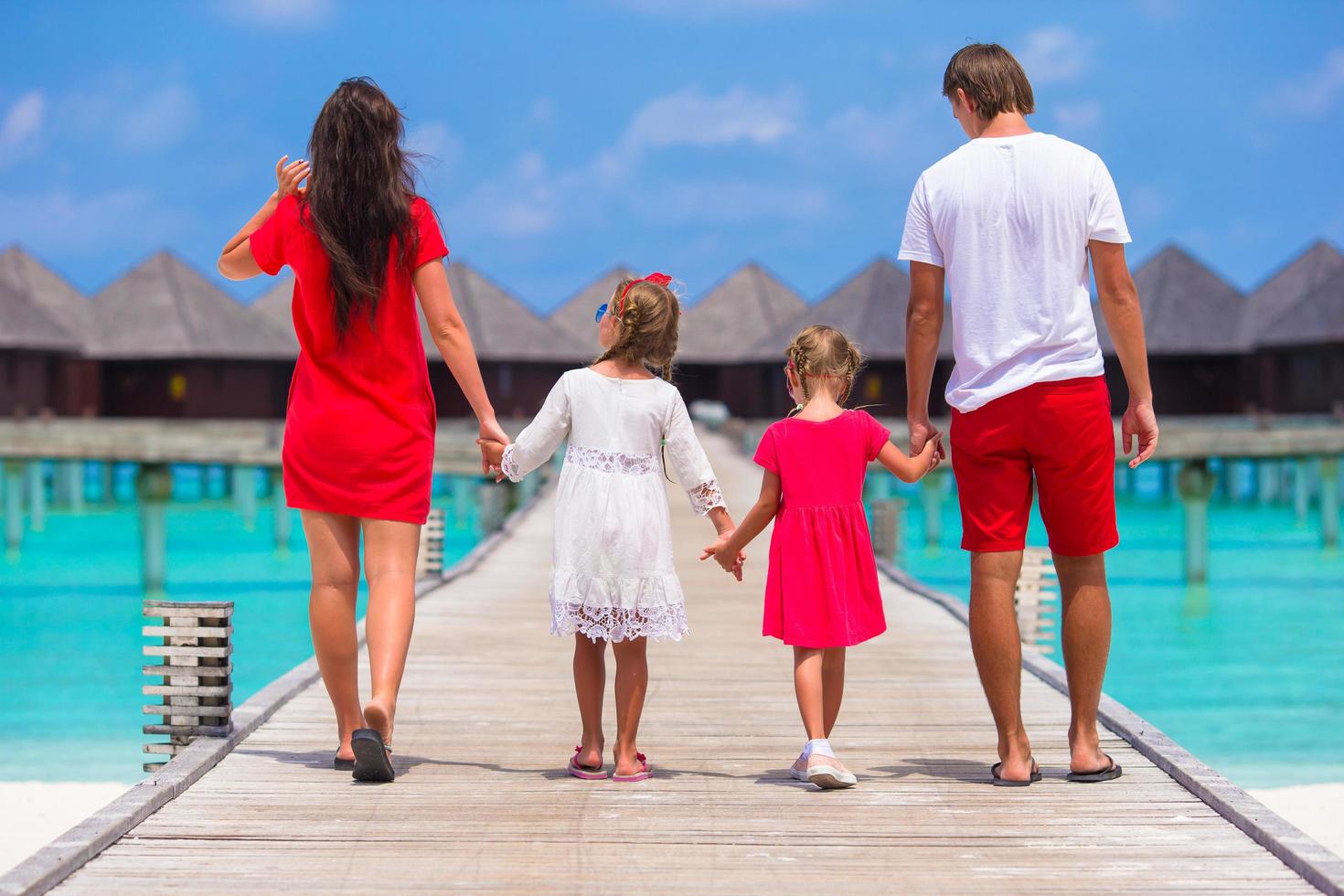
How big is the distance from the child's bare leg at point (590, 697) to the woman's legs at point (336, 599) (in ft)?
2.06

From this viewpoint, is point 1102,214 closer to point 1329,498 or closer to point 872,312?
point 1329,498

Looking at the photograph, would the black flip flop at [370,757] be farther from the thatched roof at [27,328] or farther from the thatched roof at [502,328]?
the thatched roof at [502,328]

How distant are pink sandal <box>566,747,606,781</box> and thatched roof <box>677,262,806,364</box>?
44.8 m

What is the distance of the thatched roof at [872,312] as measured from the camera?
141ft

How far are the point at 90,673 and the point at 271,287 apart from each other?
35.8 m

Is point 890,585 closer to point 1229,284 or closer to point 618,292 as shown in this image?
point 618,292

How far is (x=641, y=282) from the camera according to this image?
402 centimetres

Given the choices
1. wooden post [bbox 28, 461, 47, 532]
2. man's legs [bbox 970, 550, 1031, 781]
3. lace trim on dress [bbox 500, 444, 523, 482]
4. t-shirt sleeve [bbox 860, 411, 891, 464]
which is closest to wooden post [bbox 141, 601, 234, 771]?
lace trim on dress [bbox 500, 444, 523, 482]

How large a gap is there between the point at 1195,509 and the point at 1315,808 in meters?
9.41

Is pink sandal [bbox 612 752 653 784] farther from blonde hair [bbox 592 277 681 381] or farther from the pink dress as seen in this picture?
blonde hair [bbox 592 277 681 381]

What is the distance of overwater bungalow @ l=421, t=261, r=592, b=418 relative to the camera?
145ft

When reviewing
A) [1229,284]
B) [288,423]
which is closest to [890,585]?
[288,423]

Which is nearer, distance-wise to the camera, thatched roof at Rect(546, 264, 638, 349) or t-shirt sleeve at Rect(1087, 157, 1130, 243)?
t-shirt sleeve at Rect(1087, 157, 1130, 243)

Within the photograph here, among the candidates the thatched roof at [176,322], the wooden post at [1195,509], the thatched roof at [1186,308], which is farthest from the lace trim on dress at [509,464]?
the thatched roof at [1186,308]
